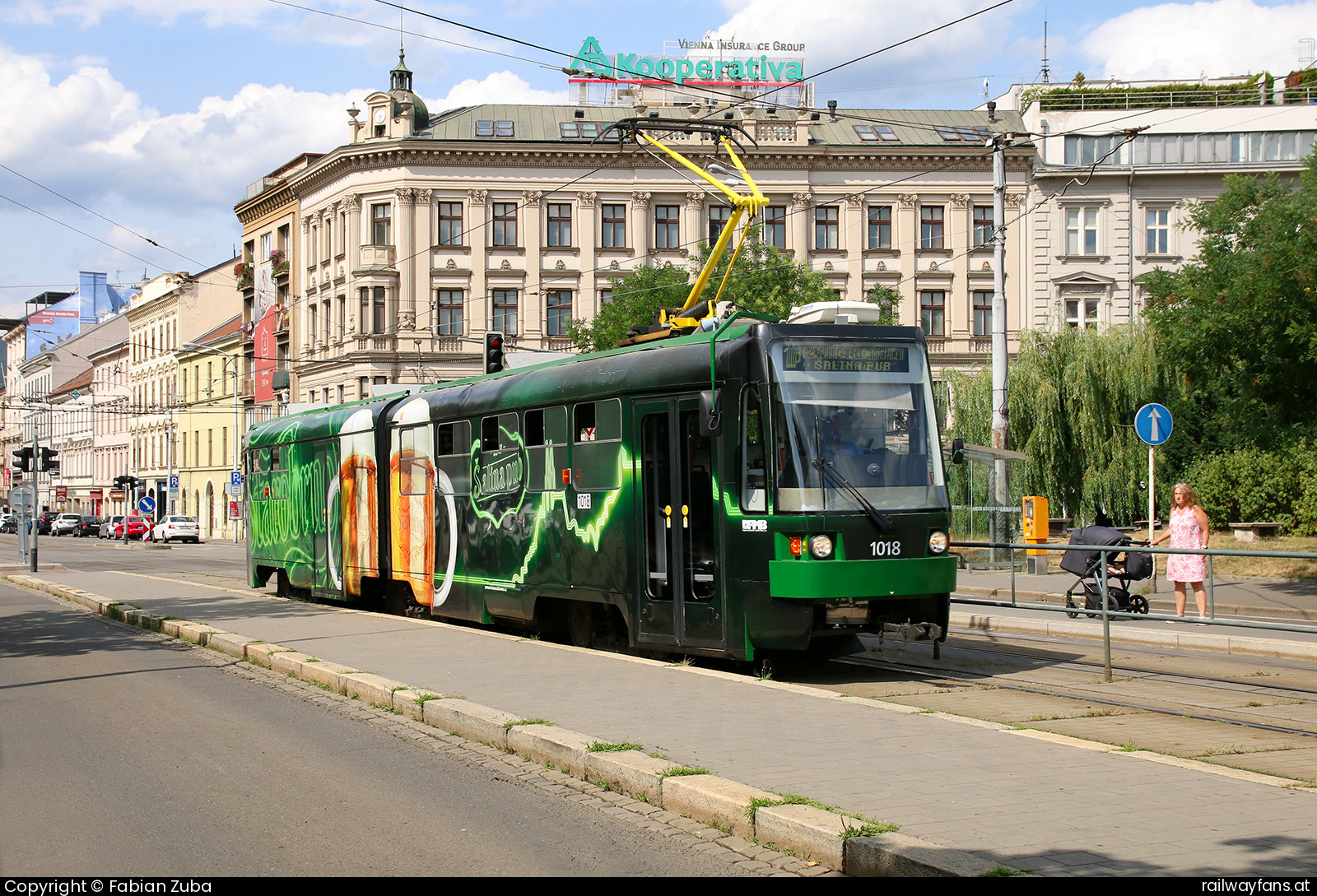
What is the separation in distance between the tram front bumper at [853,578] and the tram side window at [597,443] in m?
2.49

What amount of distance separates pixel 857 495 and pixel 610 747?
420 centimetres

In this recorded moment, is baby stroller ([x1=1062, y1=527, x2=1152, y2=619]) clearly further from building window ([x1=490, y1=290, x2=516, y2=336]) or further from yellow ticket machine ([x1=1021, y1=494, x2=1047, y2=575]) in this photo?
building window ([x1=490, y1=290, x2=516, y2=336])

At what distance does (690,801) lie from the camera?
6562mm

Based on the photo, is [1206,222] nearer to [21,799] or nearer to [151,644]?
[151,644]

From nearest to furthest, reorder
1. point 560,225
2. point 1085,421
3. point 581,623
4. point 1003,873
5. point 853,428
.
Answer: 1. point 1003,873
2. point 853,428
3. point 581,623
4. point 1085,421
5. point 560,225

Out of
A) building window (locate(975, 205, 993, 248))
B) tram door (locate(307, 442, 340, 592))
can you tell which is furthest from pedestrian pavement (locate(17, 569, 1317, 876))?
building window (locate(975, 205, 993, 248))

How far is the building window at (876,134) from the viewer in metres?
59.2

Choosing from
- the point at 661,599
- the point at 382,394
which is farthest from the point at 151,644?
the point at 661,599

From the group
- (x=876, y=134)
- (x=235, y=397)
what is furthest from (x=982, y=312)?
(x=235, y=397)

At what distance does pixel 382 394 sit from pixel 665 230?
39.3m

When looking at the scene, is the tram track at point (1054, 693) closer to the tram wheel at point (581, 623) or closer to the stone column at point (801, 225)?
the tram wheel at point (581, 623)

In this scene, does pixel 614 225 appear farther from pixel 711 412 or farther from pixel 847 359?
pixel 711 412

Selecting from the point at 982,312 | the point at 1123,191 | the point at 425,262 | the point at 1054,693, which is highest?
the point at 1123,191

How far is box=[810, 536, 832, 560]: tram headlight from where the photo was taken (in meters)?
10.8
